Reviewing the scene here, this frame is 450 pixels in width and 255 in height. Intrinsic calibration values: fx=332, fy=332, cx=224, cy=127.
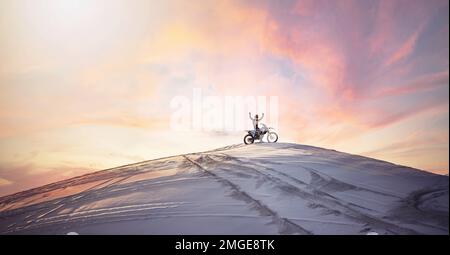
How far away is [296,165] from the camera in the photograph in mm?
3213

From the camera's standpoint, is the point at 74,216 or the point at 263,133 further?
the point at 263,133

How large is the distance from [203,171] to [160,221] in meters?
1.13

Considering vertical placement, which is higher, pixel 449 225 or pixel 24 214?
pixel 24 214

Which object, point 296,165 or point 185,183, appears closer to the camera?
point 185,183
